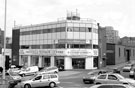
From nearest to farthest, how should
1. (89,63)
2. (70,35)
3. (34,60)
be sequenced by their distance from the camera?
(70,35) → (89,63) → (34,60)

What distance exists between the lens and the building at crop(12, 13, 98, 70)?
4528 cm

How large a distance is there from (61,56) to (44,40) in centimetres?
720

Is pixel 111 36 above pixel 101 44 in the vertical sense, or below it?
above

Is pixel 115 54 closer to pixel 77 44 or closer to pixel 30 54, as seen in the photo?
pixel 77 44

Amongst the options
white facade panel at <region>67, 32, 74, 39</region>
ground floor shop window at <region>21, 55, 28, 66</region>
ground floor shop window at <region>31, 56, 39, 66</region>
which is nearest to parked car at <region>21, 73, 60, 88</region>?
white facade panel at <region>67, 32, 74, 39</region>

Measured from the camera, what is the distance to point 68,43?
45250 mm

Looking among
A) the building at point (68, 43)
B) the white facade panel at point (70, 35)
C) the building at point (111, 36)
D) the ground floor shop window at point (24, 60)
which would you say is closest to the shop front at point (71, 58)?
the building at point (68, 43)

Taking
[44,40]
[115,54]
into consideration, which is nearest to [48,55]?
[44,40]

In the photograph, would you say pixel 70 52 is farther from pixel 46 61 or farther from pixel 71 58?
pixel 46 61

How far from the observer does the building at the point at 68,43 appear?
45.3 meters

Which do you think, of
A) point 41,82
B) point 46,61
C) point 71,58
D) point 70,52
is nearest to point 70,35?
point 70,52

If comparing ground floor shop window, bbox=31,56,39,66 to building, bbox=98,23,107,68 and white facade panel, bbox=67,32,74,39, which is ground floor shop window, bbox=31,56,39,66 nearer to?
white facade panel, bbox=67,32,74,39

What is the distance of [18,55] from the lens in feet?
190

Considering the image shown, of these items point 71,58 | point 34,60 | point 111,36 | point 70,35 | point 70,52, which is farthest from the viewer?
point 111,36
